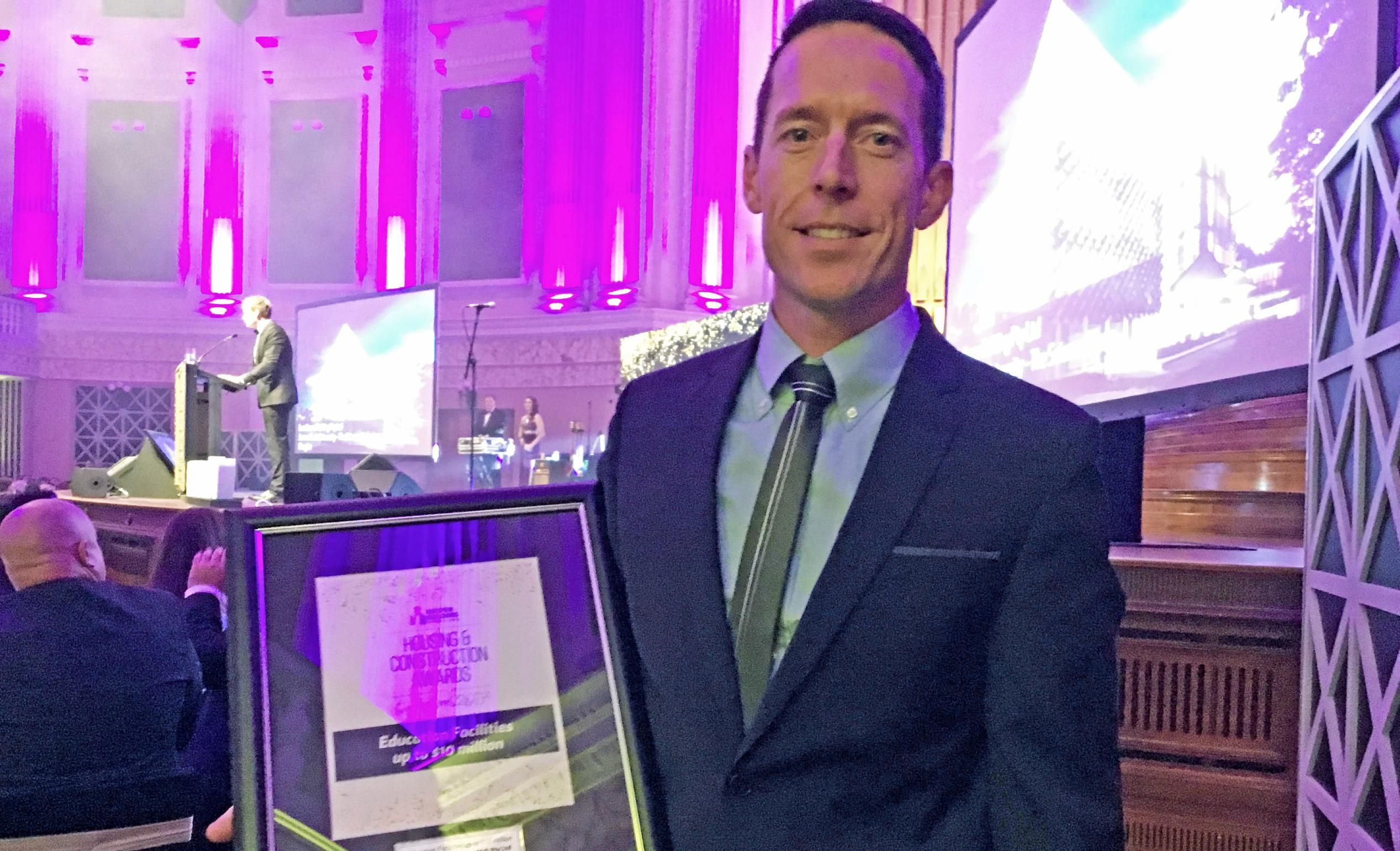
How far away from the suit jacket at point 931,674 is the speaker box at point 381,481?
14.1 ft

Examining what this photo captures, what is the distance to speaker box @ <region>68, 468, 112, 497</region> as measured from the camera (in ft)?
17.7

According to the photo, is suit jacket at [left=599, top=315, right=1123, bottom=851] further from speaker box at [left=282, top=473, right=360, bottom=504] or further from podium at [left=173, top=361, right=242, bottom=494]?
podium at [left=173, top=361, right=242, bottom=494]

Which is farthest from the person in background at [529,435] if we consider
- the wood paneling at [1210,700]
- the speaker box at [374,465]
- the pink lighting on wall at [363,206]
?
the wood paneling at [1210,700]

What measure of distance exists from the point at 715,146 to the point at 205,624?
6951 millimetres

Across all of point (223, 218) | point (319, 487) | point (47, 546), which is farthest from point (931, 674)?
point (223, 218)

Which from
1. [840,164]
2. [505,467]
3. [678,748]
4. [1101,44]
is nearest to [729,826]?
[678,748]

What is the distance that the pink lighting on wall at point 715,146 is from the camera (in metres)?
8.60

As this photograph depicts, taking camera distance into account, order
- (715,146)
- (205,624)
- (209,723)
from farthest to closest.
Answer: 1. (715,146)
2. (205,624)
3. (209,723)

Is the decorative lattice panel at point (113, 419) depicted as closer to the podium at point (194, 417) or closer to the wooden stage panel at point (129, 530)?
the podium at point (194, 417)

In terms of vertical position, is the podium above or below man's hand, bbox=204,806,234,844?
above

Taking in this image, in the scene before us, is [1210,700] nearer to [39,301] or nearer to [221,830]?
[221,830]

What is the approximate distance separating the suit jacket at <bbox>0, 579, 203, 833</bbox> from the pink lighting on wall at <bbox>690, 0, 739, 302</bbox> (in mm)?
7065

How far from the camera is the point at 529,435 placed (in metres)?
8.68

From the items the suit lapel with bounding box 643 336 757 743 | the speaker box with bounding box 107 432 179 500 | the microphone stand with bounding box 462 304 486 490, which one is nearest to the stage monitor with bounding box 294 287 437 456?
the microphone stand with bounding box 462 304 486 490
